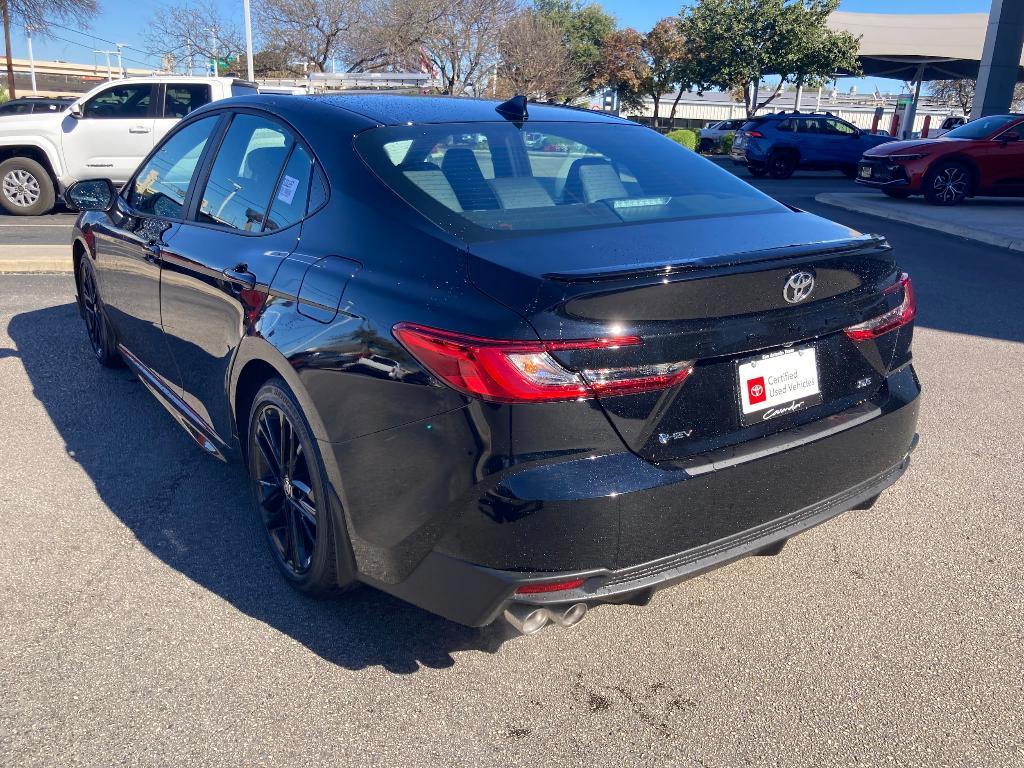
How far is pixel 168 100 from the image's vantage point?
12719mm

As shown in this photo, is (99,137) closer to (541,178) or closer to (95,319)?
(95,319)

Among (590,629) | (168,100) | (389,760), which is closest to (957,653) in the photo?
(590,629)

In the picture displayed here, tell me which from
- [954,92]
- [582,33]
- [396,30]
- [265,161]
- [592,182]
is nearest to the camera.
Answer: [592,182]

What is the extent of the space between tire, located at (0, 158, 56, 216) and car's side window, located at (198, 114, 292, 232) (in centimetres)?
1084

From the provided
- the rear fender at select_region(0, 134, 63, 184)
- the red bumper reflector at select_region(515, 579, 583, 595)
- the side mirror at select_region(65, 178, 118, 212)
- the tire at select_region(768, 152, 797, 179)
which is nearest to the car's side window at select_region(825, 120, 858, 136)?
the tire at select_region(768, 152, 797, 179)

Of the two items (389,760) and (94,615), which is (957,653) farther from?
(94,615)

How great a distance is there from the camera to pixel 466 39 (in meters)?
35.5

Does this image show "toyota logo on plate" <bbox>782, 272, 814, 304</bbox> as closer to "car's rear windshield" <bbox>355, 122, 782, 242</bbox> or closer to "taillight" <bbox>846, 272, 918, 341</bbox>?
"taillight" <bbox>846, 272, 918, 341</bbox>

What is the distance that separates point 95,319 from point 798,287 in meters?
4.46

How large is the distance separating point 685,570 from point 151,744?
148cm

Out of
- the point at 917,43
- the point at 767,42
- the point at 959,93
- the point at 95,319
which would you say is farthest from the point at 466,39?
the point at 959,93

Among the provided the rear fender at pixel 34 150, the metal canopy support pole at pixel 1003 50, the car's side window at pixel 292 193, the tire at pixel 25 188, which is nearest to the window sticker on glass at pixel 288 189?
the car's side window at pixel 292 193

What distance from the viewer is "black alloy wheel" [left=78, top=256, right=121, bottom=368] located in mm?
5062

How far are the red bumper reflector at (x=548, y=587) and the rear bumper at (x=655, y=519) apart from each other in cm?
1
